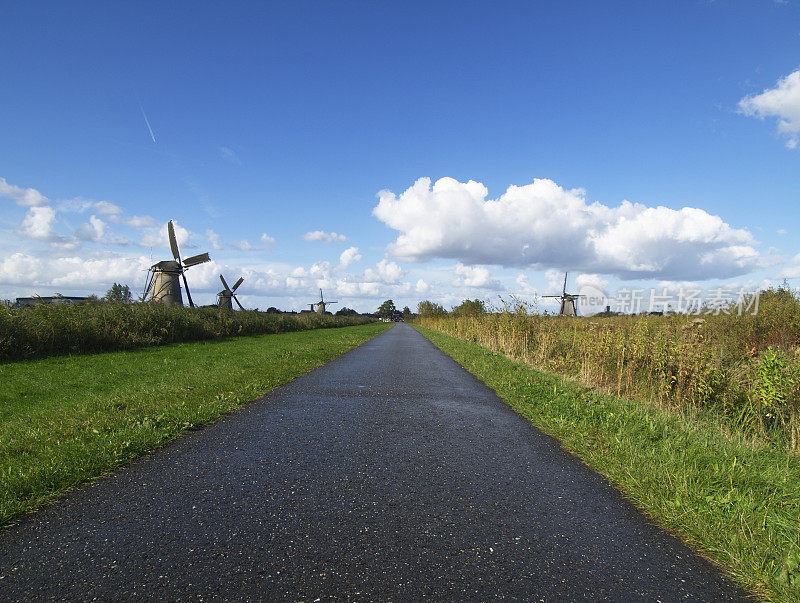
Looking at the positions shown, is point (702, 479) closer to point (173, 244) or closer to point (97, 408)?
point (97, 408)

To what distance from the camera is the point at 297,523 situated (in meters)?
3.62

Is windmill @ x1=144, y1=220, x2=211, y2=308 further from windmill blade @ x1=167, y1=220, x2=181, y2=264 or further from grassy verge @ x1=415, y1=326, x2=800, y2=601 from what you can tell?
grassy verge @ x1=415, y1=326, x2=800, y2=601

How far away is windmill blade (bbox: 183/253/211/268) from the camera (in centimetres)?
4661

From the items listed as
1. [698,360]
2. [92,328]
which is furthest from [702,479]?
[92,328]

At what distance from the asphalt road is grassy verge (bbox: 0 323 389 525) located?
20.2 inches

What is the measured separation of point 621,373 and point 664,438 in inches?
204

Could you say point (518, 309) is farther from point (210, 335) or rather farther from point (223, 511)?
point (210, 335)

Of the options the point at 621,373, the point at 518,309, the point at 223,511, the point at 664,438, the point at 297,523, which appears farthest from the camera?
the point at 518,309

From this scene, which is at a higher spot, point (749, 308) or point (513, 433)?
point (749, 308)

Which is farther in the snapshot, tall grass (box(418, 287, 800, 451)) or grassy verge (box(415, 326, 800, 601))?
tall grass (box(418, 287, 800, 451))

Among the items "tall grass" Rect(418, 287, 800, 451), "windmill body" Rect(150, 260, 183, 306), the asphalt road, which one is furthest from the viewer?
"windmill body" Rect(150, 260, 183, 306)

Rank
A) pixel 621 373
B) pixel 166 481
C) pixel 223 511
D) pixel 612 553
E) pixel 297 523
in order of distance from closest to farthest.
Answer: pixel 612 553, pixel 297 523, pixel 223 511, pixel 166 481, pixel 621 373

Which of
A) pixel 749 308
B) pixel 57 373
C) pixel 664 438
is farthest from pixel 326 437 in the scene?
pixel 749 308

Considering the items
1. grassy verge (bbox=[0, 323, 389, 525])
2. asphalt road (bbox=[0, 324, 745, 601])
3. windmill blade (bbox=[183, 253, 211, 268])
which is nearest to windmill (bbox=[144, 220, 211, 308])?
windmill blade (bbox=[183, 253, 211, 268])
